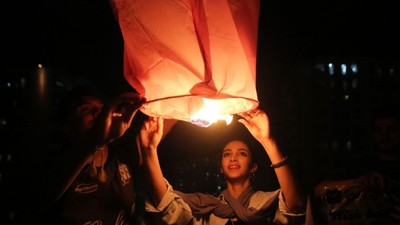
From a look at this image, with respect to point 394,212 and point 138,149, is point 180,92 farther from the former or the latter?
point 394,212

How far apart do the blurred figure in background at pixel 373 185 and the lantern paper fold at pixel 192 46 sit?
1424mm

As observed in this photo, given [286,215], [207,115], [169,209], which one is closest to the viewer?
[207,115]

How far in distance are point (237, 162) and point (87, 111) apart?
1482 mm

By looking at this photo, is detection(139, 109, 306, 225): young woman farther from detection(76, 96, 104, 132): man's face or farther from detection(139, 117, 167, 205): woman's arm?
detection(76, 96, 104, 132): man's face

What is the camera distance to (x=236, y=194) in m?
3.60

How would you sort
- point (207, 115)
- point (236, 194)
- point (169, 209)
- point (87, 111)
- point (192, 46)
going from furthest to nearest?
point (236, 194)
point (169, 209)
point (87, 111)
point (207, 115)
point (192, 46)

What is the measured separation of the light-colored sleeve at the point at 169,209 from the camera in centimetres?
315

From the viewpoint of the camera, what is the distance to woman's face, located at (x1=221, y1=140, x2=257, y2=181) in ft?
11.9

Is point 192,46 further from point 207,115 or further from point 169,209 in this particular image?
point 169,209

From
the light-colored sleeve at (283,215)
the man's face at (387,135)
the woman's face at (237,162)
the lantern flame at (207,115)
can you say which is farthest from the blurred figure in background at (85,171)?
the man's face at (387,135)

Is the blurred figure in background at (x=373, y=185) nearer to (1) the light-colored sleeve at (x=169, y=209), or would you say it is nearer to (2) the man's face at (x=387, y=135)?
(2) the man's face at (x=387, y=135)

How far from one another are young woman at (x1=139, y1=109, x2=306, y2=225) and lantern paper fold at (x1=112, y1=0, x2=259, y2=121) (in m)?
0.91

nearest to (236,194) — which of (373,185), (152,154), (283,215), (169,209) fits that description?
(283,215)

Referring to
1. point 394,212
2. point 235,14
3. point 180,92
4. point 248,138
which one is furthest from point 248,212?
point 235,14
